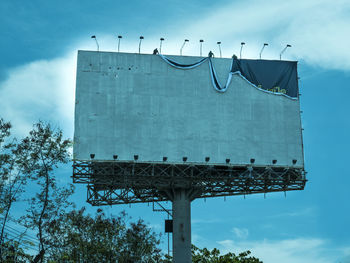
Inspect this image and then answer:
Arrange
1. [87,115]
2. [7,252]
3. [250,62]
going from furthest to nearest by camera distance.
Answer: [250,62], [87,115], [7,252]

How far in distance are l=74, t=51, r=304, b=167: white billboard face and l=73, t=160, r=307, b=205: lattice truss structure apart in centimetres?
86

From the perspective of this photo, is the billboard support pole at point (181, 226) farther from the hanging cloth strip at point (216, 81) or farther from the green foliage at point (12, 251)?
the green foliage at point (12, 251)

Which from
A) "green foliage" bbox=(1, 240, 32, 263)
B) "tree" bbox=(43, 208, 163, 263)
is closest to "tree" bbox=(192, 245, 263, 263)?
"tree" bbox=(43, 208, 163, 263)

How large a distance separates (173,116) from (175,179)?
16.7 ft

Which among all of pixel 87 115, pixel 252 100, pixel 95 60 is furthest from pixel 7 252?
pixel 252 100

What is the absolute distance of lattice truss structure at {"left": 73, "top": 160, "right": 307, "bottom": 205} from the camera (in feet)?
146

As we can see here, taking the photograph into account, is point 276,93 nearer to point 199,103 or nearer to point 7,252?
point 199,103

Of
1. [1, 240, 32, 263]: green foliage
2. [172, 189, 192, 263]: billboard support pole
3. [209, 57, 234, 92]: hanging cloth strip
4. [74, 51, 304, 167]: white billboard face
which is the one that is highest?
[209, 57, 234, 92]: hanging cloth strip

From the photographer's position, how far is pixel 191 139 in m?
45.5

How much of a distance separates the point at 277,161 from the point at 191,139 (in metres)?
7.32

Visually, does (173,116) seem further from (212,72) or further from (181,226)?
(181,226)

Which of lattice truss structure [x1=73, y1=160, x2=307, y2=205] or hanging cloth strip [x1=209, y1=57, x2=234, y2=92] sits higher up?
hanging cloth strip [x1=209, y1=57, x2=234, y2=92]

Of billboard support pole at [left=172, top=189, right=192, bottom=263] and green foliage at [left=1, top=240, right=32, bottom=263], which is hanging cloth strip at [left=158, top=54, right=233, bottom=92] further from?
green foliage at [left=1, top=240, right=32, bottom=263]

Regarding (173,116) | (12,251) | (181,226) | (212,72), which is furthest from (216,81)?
(12,251)
